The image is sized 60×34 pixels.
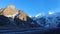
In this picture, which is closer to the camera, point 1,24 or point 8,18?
point 1,24

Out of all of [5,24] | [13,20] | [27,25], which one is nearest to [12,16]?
[13,20]

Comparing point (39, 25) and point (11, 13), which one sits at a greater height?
point (11, 13)

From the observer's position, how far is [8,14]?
1677 inches

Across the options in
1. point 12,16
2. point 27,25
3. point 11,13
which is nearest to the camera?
point 27,25

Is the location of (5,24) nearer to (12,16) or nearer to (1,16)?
(1,16)

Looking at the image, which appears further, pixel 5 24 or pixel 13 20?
pixel 13 20

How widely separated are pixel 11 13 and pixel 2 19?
246cm

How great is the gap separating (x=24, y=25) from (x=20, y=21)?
3.73m

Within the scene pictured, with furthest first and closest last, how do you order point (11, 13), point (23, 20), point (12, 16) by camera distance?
point (12, 16), point (11, 13), point (23, 20)

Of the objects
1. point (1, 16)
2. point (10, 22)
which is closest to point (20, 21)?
point (10, 22)

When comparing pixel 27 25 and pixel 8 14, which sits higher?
pixel 8 14

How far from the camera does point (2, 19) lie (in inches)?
1721

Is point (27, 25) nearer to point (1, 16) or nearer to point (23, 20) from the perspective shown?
point (23, 20)

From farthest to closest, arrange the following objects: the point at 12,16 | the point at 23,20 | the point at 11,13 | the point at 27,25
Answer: the point at 12,16
the point at 11,13
the point at 23,20
the point at 27,25
